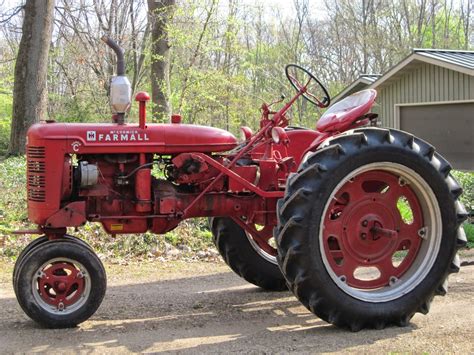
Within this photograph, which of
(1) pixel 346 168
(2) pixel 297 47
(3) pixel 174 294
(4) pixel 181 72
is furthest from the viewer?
(2) pixel 297 47

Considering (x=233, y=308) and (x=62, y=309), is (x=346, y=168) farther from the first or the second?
(x=62, y=309)

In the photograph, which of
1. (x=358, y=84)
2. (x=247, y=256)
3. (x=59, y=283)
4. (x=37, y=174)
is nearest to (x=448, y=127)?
(x=358, y=84)

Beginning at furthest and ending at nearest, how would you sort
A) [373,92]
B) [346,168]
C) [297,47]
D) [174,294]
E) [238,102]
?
[297,47] < [238,102] < [174,294] < [373,92] < [346,168]

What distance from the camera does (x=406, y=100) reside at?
17.3 metres

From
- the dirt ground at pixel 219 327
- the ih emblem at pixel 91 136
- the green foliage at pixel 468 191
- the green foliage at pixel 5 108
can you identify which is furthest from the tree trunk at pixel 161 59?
the green foliage at pixel 5 108

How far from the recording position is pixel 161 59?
50.8 ft

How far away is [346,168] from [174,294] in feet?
7.81

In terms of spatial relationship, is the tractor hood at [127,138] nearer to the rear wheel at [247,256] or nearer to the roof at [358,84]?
the rear wheel at [247,256]

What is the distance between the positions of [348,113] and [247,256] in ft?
5.66

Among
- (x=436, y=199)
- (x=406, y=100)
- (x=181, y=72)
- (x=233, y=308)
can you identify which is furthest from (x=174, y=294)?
(x=406, y=100)

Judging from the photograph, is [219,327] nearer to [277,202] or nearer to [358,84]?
[277,202]

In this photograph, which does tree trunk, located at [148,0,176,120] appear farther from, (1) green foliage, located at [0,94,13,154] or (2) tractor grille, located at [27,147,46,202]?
(1) green foliage, located at [0,94,13,154]

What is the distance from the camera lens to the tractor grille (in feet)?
16.4

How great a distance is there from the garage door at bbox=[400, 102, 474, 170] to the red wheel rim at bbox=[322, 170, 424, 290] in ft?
37.5
